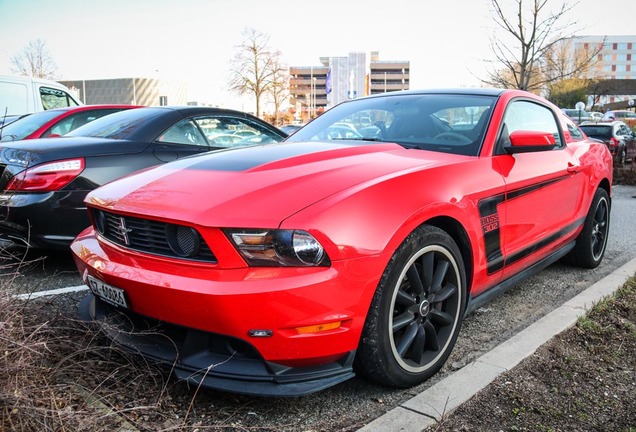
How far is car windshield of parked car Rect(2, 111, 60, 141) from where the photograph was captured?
20.9ft

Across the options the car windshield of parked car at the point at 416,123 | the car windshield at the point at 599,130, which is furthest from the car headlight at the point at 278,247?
the car windshield at the point at 599,130

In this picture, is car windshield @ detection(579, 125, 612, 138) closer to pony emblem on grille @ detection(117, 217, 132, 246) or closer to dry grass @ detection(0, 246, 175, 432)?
pony emblem on grille @ detection(117, 217, 132, 246)

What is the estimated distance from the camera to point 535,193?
11.4 feet

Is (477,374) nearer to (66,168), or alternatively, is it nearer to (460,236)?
(460,236)

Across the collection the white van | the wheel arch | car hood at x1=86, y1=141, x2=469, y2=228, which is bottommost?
the wheel arch

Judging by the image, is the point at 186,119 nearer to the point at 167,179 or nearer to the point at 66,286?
the point at 66,286

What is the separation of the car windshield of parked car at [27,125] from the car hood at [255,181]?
13.9ft

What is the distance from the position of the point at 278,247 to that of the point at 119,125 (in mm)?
3229

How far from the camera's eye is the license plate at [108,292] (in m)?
2.41

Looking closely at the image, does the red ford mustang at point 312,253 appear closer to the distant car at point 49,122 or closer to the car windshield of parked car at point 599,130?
the distant car at point 49,122

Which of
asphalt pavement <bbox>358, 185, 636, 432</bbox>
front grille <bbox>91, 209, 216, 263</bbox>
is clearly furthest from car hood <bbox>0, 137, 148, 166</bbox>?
asphalt pavement <bbox>358, 185, 636, 432</bbox>

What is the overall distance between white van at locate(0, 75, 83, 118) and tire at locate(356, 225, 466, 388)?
33.5 feet

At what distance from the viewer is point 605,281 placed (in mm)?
4219

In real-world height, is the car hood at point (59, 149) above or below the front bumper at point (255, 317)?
above
